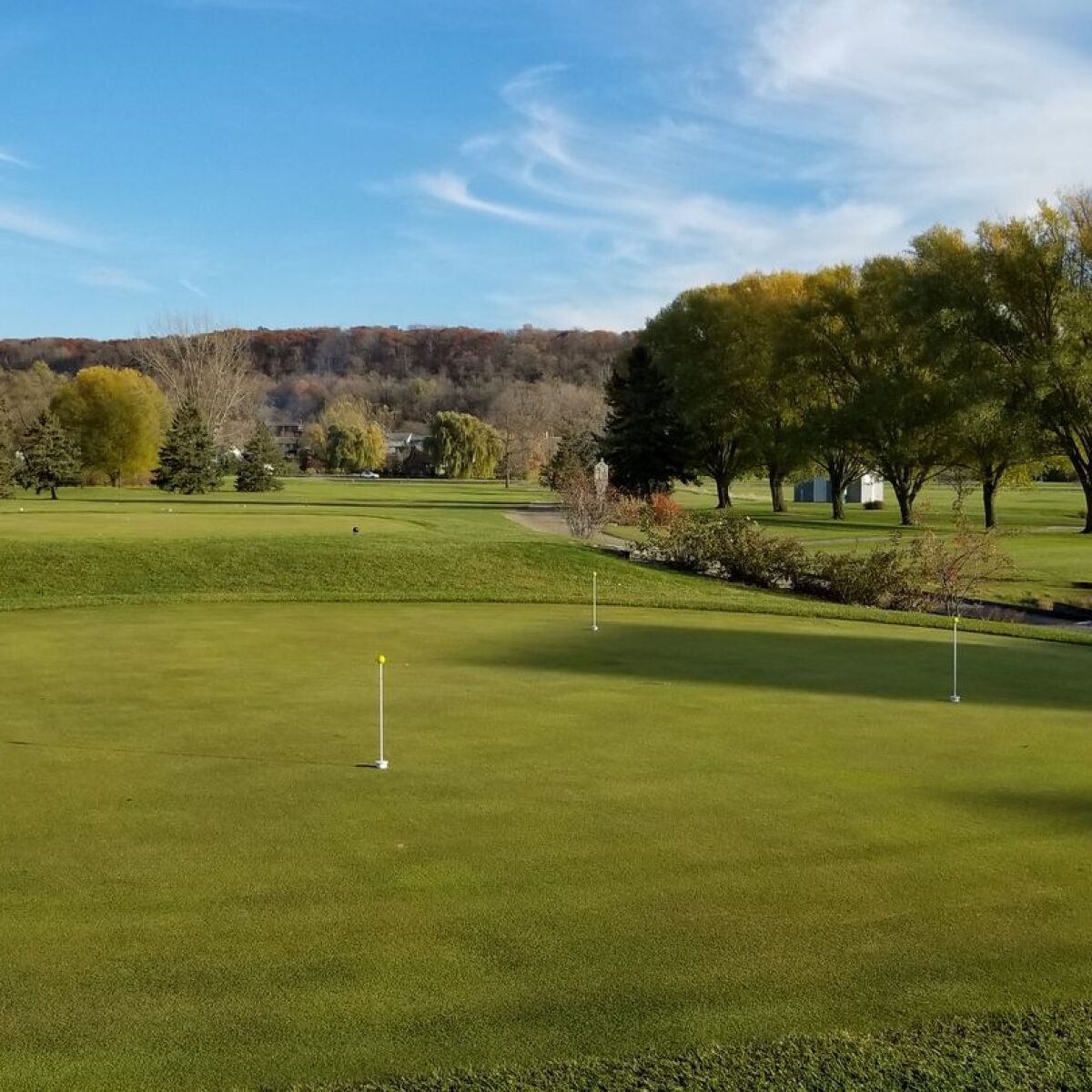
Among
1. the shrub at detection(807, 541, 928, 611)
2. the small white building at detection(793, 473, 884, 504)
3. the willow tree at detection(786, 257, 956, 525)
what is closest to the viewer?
the shrub at detection(807, 541, 928, 611)

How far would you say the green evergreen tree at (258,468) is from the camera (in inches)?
2992

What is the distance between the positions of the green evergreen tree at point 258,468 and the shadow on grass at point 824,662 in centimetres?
6393

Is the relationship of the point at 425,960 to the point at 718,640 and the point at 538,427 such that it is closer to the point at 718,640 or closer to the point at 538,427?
the point at 718,640

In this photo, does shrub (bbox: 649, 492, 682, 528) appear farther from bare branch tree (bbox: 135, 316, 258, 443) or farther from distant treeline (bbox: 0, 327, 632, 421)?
distant treeline (bbox: 0, 327, 632, 421)

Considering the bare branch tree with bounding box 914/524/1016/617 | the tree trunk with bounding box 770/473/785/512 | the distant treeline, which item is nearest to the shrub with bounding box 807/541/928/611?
the bare branch tree with bounding box 914/524/1016/617

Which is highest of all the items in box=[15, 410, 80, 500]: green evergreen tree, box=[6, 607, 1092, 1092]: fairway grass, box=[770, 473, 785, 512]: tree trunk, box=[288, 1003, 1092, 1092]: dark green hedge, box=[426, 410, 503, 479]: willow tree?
box=[426, 410, 503, 479]: willow tree

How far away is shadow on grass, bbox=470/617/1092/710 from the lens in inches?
426

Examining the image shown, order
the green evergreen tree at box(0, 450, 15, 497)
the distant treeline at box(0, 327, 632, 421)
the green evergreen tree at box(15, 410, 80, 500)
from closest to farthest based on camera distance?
the green evergreen tree at box(0, 450, 15, 497) → the green evergreen tree at box(15, 410, 80, 500) → the distant treeline at box(0, 327, 632, 421)

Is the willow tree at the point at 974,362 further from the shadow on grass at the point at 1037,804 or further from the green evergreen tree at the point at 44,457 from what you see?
the green evergreen tree at the point at 44,457

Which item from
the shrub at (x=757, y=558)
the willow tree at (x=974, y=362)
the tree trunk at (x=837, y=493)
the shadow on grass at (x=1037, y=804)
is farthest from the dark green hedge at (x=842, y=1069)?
the tree trunk at (x=837, y=493)

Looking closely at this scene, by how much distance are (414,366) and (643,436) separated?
14176 cm

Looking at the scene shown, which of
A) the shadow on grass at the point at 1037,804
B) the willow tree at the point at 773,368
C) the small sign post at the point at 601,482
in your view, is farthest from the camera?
the willow tree at the point at 773,368

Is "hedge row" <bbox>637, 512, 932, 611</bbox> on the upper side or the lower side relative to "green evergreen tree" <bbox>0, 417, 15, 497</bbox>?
lower

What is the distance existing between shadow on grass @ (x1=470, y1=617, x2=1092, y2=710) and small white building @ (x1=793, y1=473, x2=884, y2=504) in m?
60.2
